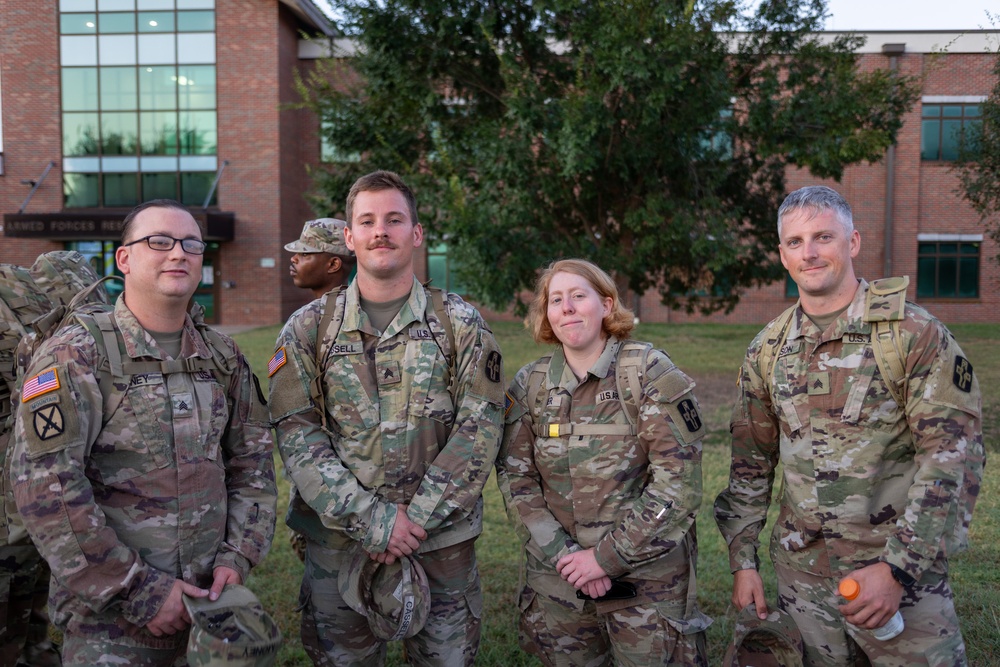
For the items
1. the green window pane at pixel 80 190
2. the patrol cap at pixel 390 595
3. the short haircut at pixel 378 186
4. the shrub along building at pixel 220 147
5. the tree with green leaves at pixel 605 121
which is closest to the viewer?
the patrol cap at pixel 390 595

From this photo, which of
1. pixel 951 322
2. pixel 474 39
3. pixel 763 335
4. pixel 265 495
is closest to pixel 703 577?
pixel 763 335

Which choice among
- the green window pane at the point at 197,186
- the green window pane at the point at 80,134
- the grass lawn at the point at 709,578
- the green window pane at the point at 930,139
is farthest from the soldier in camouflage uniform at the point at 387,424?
the green window pane at the point at 930,139

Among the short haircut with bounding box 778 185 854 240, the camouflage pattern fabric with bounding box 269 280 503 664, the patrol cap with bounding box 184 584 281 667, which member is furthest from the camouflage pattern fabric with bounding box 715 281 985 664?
the patrol cap with bounding box 184 584 281 667

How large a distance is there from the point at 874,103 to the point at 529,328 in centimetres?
707

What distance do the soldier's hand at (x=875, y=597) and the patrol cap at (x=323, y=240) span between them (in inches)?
123

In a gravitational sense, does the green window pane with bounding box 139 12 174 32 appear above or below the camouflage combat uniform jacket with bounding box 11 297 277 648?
above

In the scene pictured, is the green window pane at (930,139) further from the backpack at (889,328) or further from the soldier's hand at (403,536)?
the soldier's hand at (403,536)

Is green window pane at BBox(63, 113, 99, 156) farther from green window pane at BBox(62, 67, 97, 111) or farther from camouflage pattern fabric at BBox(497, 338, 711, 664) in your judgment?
camouflage pattern fabric at BBox(497, 338, 711, 664)

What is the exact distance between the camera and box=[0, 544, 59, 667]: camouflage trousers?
3.18 m

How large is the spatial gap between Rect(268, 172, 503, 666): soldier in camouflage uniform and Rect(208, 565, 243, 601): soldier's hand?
0.35 meters

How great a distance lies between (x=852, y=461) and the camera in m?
2.54

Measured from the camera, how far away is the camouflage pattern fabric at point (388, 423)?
2787 millimetres

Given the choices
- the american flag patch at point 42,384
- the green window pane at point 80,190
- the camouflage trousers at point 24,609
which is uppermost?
the green window pane at point 80,190

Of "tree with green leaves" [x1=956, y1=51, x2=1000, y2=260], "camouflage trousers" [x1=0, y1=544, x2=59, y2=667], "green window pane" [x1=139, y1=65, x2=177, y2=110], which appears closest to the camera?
"camouflage trousers" [x1=0, y1=544, x2=59, y2=667]
